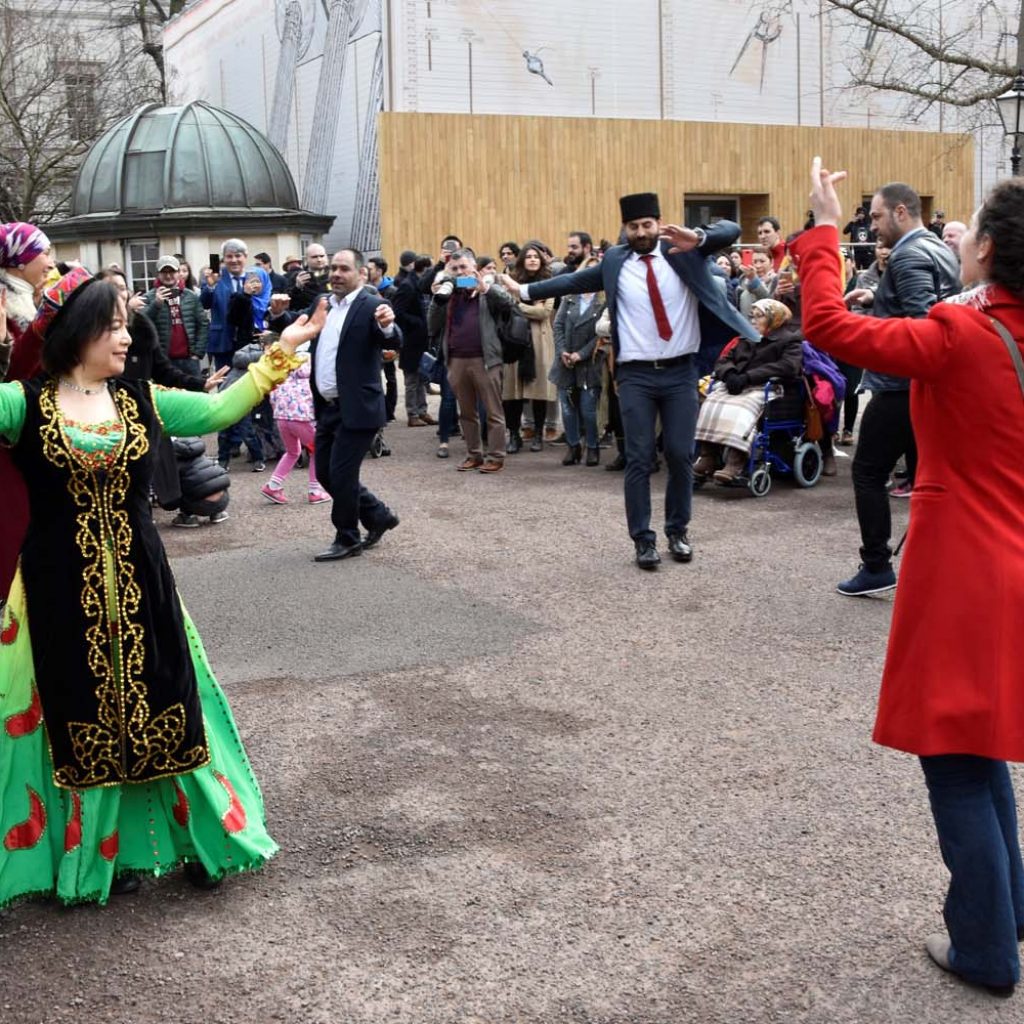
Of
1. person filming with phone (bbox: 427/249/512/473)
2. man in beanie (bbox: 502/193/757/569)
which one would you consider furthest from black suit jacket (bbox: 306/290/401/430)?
person filming with phone (bbox: 427/249/512/473)

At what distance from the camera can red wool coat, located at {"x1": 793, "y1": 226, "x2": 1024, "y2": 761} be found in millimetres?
3182

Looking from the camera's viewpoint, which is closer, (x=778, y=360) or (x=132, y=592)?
(x=132, y=592)

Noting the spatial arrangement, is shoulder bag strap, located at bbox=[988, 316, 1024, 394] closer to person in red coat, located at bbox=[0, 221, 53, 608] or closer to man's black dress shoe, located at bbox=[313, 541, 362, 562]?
person in red coat, located at bbox=[0, 221, 53, 608]

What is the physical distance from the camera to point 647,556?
8352 mm

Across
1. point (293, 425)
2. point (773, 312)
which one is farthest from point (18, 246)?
point (773, 312)

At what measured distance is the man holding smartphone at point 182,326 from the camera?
14.8 meters

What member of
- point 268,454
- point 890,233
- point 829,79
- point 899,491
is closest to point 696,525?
point 899,491

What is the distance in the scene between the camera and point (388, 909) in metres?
3.93

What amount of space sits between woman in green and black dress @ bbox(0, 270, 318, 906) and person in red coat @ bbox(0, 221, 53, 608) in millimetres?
248

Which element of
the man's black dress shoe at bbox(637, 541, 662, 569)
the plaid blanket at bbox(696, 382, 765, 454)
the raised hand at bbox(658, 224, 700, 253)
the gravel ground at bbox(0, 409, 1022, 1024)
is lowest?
the gravel ground at bbox(0, 409, 1022, 1024)

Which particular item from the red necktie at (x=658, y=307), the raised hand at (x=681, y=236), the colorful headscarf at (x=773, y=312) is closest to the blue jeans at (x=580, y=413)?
the colorful headscarf at (x=773, y=312)

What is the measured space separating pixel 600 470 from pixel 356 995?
9482 millimetres

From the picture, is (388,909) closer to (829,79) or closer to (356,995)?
(356,995)

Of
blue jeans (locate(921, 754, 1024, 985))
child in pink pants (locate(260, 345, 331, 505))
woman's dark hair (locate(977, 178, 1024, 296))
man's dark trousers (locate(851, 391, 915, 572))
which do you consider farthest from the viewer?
child in pink pants (locate(260, 345, 331, 505))
